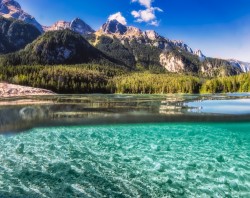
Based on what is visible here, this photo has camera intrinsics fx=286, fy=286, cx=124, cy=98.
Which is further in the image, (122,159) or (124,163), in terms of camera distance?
(122,159)

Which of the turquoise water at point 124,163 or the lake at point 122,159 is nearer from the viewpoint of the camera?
the turquoise water at point 124,163

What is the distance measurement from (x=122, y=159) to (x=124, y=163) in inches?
40.5

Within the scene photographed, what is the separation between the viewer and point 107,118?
40.9 m

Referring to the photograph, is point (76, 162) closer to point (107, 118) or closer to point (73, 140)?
point (73, 140)

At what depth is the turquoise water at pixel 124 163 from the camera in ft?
48.9

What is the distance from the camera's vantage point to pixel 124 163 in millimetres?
19641

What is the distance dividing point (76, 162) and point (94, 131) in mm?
12102

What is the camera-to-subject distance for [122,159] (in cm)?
2066

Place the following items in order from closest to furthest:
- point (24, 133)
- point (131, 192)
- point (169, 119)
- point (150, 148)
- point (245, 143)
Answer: point (131, 192) → point (150, 148) → point (245, 143) → point (24, 133) → point (169, 119)

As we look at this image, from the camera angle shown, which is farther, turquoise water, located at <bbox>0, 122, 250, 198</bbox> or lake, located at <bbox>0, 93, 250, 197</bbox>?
lake, located at <bbox>0, 93, 250, 197</bbox>

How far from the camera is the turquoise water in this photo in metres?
14.9

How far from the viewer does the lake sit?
1501 centimetres

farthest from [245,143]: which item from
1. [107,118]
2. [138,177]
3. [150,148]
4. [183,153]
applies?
[107,118]

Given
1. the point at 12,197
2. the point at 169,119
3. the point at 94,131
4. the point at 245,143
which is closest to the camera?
the point at 12,197
